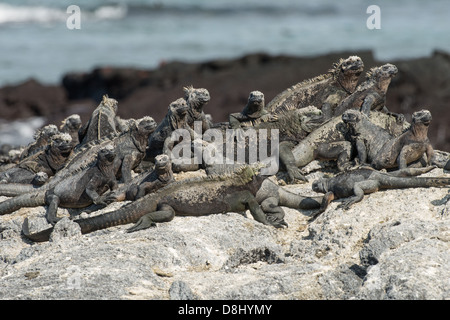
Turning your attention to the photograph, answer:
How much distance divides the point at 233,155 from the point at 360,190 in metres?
1.92

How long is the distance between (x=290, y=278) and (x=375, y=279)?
2.48 ft

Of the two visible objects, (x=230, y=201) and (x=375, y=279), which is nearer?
(x=375, y=279)

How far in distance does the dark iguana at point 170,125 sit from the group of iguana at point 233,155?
1cm

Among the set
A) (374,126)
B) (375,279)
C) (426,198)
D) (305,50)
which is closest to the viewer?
(375,279)

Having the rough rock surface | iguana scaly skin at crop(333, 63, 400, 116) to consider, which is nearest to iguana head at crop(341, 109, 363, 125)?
iguana scaly skin at crop(333, 63, 400, 116)

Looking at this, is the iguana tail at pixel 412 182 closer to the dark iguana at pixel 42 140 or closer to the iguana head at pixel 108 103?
the iguana head at pixel 108 103

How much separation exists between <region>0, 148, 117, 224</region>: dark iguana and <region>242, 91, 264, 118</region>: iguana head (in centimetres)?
199

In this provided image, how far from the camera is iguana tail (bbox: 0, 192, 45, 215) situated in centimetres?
977

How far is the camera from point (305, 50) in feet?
123

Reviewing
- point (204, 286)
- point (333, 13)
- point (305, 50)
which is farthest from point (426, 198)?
point (333, 13)

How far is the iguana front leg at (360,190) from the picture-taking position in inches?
348

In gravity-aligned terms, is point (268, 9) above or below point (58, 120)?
above

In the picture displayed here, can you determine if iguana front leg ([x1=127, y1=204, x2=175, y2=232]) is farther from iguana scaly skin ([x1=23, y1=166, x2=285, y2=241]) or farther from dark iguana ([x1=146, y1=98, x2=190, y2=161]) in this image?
dark iguana ([x1=146, y1=98, x2=190, y2=161])

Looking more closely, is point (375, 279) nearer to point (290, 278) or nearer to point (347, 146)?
point (290, 278)
